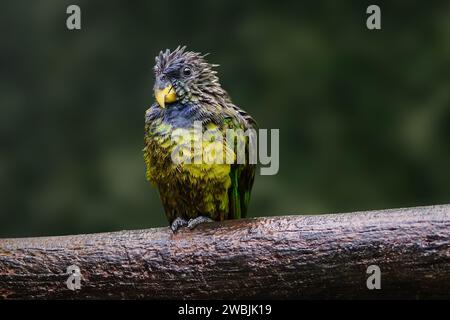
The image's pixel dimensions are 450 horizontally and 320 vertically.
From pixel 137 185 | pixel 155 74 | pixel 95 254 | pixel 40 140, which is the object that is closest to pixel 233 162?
pixel 155 74

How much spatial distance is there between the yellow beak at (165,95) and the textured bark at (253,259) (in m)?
0.75

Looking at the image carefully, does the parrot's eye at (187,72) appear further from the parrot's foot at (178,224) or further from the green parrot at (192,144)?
the parrot's foot at (178,224)

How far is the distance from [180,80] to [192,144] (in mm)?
367

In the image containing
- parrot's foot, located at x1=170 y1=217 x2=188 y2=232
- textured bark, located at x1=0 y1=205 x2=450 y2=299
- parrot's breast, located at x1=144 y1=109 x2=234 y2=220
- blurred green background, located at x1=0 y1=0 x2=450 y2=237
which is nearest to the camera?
textured bark, located at x1=0 y1=205 x2=450 y2=299

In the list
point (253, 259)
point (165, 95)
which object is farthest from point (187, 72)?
point (253, 259)

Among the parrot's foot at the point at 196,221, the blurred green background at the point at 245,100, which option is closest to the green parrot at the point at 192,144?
the parrot's foot at the point at 196,221

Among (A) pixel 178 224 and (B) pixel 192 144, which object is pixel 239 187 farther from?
(A) pixel 178 224

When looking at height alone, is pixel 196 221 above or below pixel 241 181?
below

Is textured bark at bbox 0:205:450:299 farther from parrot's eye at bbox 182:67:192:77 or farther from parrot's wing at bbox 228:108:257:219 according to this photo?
parrot's eye at bbox 182:67:192:77

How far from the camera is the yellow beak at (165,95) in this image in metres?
3.62

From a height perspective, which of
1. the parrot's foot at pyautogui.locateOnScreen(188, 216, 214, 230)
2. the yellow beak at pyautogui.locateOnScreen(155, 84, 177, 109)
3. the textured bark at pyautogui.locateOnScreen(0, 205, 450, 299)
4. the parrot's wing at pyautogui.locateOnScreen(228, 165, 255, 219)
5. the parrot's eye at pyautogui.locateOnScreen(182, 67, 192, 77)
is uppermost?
the parrot's eye at pyautogui.locateOnScreen(182, 67, 192, 77)

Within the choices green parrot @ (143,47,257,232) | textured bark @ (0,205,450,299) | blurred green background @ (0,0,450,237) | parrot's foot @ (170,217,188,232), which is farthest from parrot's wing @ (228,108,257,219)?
blurred green background @ (0,0,450,237)

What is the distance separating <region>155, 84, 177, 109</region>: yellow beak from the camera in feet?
11.9

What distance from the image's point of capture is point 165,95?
364 centimetres
